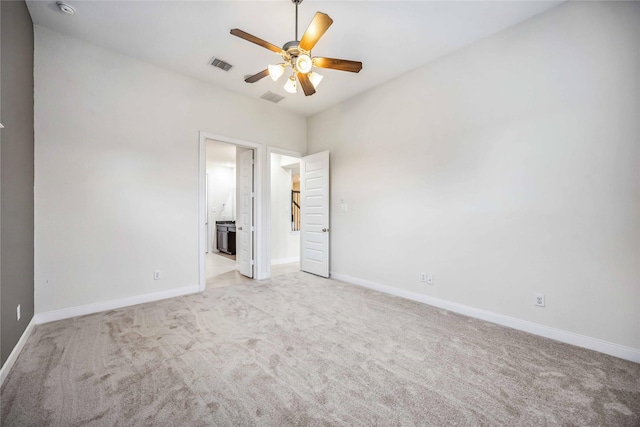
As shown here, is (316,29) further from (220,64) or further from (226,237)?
(226,237)

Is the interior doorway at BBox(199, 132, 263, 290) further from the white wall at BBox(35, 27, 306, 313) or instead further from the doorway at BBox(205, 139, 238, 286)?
the white wall at BBox(35, 27, 306, 313)

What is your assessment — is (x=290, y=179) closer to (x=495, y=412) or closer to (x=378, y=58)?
(x=378, y=58)

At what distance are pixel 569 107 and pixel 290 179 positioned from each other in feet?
16.8

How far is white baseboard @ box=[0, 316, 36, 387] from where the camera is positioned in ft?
5.96

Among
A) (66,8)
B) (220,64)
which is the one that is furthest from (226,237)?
(66,8)

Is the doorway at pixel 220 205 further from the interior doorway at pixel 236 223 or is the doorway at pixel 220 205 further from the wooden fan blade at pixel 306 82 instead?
the wooden fan blade at pixel 306 82

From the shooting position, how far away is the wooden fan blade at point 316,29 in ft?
6.48

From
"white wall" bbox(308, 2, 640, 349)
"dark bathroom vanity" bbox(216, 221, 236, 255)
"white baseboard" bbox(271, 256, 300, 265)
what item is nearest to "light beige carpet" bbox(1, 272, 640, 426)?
"white wall" bbox(308, 2, 640, 349)

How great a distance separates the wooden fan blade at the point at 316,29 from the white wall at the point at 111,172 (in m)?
2.36

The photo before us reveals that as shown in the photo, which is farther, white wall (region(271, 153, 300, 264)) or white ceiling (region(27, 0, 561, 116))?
white wall (region(271, 153, 300, 264))

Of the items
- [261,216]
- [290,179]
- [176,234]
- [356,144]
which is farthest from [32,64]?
[290,179]

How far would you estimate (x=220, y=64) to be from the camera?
138 inches

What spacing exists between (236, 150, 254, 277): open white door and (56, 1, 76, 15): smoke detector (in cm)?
261

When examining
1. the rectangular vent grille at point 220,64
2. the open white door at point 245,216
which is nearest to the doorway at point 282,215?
the open white door at point 245,216
